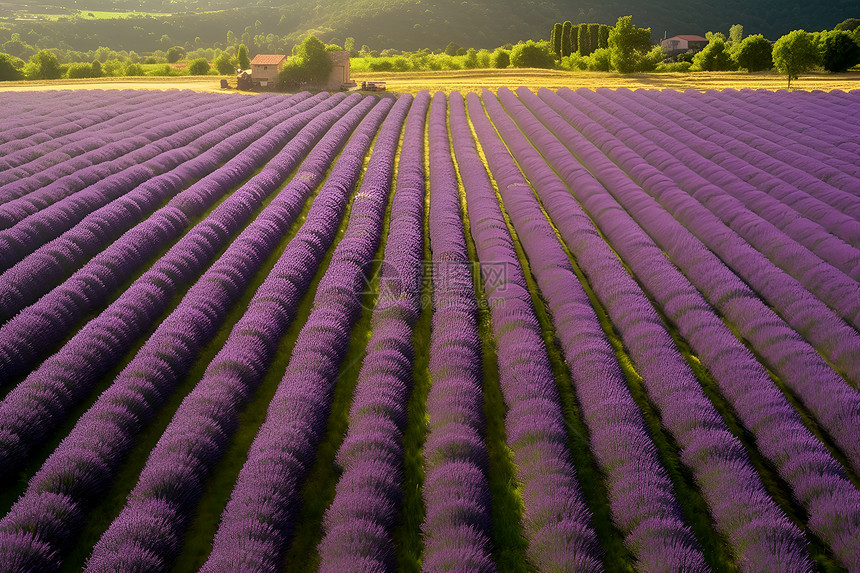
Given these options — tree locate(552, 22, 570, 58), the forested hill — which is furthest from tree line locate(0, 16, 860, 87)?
the forested hill

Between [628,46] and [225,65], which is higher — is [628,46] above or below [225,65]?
below

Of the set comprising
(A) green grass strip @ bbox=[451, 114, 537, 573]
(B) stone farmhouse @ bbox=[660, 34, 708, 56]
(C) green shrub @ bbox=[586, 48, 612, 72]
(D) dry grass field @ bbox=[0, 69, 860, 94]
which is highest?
(B) stone farmhouse @ bbox=[660, 34, 708, 56]

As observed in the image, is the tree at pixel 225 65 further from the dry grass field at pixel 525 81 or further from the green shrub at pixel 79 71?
the green shrub at pixel 79 71

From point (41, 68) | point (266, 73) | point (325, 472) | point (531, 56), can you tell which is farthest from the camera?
point (531, 56)

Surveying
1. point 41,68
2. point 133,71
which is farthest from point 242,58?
point 41,68

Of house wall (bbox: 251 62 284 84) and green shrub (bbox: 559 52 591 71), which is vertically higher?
green shrub (bbox: 559 52 591 71)

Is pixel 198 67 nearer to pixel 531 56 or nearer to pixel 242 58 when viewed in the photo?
pixel 242 58

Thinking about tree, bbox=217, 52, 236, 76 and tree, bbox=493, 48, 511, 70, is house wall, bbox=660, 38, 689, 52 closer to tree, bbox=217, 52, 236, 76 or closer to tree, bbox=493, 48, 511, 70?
tree, bbox=493, 48, 511, 70
